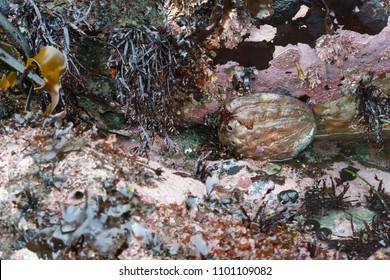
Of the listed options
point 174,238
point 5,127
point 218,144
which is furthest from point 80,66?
point 174,238

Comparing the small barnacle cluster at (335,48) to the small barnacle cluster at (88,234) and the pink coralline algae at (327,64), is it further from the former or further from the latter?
the small barnacle cluster at (88,234)

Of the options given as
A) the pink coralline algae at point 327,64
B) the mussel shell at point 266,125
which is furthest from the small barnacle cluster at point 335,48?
the mussel shell at point 266,125

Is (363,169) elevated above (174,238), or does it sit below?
below

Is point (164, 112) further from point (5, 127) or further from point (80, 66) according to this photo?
point (5, 127)

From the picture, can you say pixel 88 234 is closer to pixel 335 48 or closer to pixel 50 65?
pixel 50 65
